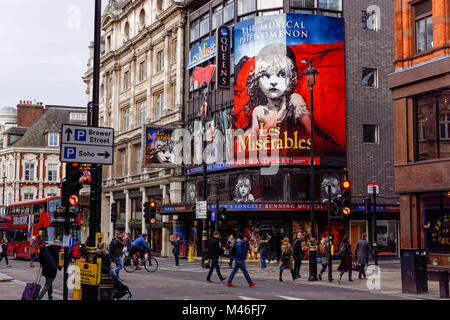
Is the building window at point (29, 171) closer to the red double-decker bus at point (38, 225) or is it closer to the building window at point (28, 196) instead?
the building window at point (28, 196)

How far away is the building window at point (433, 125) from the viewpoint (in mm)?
23734

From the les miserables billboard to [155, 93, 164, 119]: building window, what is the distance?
1326cm

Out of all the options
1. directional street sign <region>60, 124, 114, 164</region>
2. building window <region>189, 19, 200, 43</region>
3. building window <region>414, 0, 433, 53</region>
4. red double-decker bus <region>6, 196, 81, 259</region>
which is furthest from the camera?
building window <region>189, 19, 200, 43</region>

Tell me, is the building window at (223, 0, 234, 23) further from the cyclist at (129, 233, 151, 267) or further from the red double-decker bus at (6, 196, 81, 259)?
the cyclist at (129, 233, 151, 267)

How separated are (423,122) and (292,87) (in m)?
13.7

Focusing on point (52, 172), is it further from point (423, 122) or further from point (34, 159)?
point (423, 122)

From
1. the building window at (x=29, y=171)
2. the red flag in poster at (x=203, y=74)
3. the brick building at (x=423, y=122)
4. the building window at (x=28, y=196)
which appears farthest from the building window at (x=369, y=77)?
the building window at (x=28, y=196)

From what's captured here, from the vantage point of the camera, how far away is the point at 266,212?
3762cm

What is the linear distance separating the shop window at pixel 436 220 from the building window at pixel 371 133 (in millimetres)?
15431

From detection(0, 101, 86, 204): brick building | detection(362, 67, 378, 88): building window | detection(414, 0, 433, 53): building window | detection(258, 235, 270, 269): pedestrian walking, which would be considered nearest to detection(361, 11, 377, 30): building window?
detection(362, 67, 378, 88): building window

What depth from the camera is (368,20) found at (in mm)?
40406

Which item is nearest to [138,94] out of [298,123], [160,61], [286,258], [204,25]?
[160,61]

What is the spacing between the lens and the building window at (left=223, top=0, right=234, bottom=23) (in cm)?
4128

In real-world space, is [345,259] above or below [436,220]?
below
